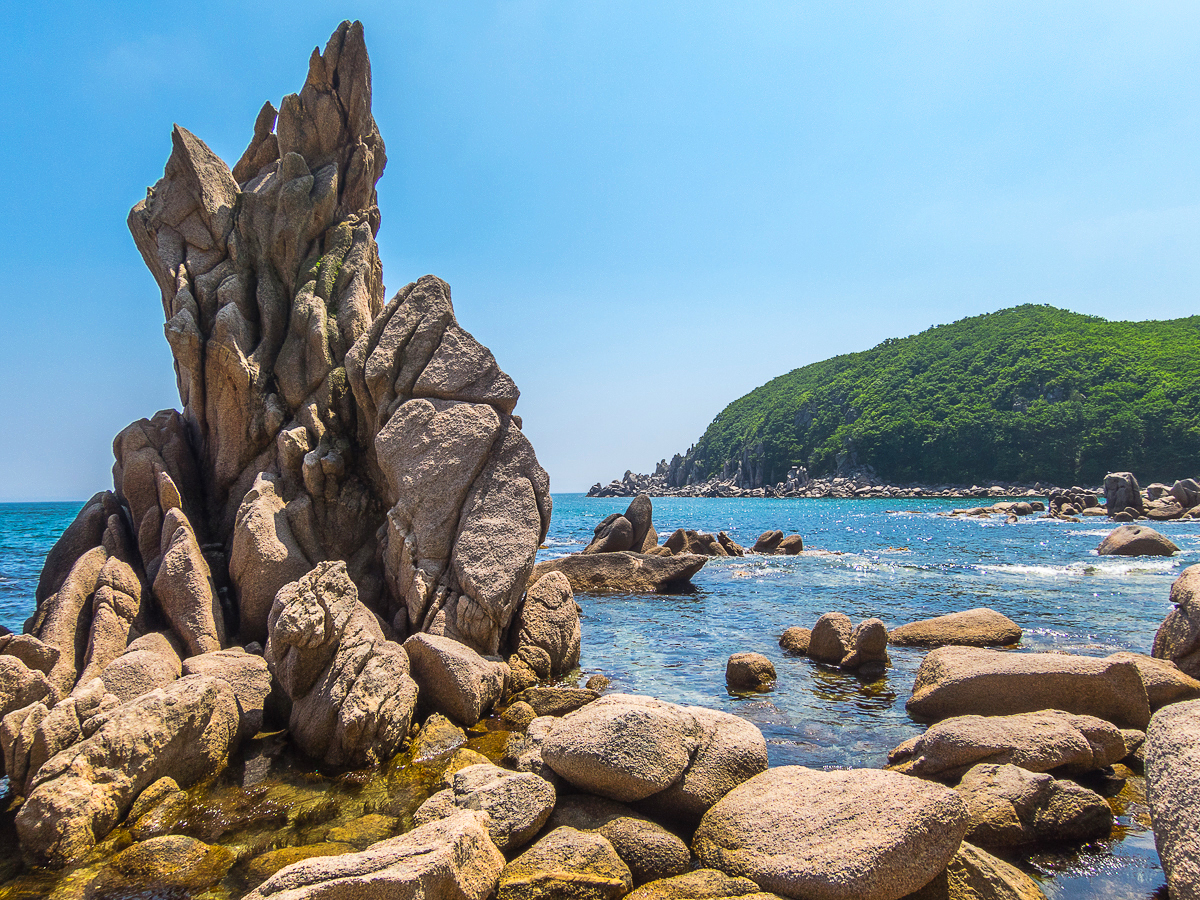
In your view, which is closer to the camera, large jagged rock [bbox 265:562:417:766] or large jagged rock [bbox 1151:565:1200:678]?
large jagged rock [bbox 265:562:417:766]

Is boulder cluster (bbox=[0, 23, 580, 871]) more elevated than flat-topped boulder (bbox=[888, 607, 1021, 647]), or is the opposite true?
boulder cluster (bbox=[0, 23, 580, 871])

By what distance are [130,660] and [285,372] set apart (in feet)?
25.2

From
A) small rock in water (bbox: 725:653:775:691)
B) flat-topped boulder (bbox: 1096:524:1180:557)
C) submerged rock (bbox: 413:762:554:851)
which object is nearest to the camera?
submerged rock (bbox: 413:762:554:851)

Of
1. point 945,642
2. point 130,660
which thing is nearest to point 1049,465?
point 945,642

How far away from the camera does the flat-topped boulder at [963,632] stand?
16938mm

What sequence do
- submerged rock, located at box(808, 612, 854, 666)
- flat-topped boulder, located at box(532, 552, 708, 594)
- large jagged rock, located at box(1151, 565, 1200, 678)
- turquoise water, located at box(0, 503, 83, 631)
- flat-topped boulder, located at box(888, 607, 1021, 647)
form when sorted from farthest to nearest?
flat-topped boulder, located at box(532, 552, 708, 594) < turquoise water, located at box(0, 503, 83, 631) < flat-topped boulder, located at box(888, 607, 1021, 647) < submerged rock, located at box(808, 612, 854, 666) < large jagged rock, located at box(1151, 565, 1200, 678)

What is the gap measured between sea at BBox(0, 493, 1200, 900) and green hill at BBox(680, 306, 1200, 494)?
58626 mm

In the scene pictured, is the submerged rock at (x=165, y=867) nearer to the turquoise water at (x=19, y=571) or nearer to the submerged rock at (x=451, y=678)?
the submerged rock at (x=451, y=678)

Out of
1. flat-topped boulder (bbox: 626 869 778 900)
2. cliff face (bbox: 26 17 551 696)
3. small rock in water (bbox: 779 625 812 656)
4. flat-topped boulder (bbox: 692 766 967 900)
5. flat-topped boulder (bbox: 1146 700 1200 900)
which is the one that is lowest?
small rock in water (bbox: 779 625 812 656)

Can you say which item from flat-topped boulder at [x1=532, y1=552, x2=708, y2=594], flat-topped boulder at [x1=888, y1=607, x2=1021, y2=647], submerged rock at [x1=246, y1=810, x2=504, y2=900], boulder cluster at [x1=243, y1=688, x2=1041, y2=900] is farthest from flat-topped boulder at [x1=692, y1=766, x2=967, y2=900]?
flat-topped boulder at [x1=532, y1=552, x2=708, y2=594]

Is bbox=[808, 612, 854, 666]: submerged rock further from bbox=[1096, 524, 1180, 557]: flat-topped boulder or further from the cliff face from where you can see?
bbox=[1096, 524, 1180, 557]: flat-topped boulder

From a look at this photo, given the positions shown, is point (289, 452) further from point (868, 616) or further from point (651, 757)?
point (868, 616)

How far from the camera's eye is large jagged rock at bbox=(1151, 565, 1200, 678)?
12.4 m

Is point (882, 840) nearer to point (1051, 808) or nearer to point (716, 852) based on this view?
point (716, 852)
